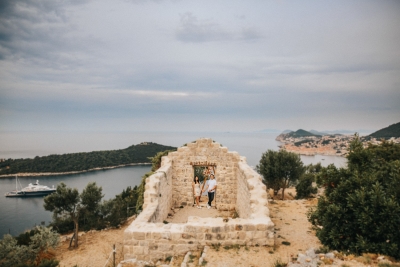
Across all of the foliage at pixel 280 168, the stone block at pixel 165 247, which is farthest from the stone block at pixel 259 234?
the foliage at pixel 280 168

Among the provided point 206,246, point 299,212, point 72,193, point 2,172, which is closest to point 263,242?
point 206,246

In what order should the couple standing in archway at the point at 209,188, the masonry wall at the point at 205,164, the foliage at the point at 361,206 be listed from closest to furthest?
the foliage at the point at 361,206, the couple standing in archway at the point at 209,188, the masonry wall at the point at 205,164

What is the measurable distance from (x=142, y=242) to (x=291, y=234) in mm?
4824

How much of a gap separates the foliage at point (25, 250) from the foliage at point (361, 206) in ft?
38.0

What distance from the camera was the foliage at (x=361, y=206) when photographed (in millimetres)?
4727

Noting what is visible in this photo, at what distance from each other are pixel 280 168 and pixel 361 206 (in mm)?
16952

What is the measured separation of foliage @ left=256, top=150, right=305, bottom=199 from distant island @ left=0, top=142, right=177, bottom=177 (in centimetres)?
4490

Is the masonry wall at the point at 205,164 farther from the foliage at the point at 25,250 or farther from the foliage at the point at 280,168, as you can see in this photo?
the foliage at the point at 280,168

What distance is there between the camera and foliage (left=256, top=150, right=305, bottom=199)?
2139 centimetres

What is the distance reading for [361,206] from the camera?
4.96 m

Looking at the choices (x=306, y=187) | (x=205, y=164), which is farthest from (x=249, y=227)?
(x=306, y=187)

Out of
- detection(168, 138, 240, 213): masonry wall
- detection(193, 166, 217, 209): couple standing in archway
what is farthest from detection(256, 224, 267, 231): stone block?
detection(168, 138, 240, 213): masonry wall

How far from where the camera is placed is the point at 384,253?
476 cm

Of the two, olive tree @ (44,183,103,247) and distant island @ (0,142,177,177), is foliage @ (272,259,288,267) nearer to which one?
olive tree @ (44,183,103,247)
